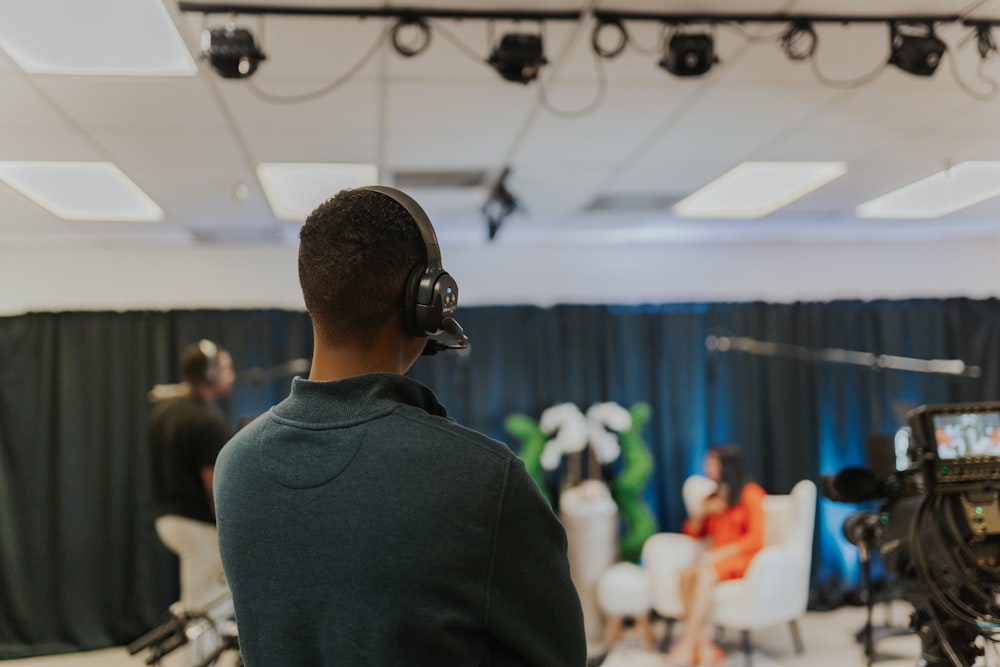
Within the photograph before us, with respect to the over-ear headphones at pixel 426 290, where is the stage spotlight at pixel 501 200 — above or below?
above

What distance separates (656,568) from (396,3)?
318 centimetres

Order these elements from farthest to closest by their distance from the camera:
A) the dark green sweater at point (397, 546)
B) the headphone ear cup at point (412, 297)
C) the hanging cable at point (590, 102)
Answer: the hanging cable at point (590, 102) < the headphone ear cup at point (412, 297) < the dark green sweater at point (397, 546)

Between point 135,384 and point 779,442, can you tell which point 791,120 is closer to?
point 779,442

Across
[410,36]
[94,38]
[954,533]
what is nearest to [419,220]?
[954,533]

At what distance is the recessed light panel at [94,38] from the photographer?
230cm

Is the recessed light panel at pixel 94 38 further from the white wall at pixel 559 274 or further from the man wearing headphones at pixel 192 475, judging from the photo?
the white wall at pixel 559 274

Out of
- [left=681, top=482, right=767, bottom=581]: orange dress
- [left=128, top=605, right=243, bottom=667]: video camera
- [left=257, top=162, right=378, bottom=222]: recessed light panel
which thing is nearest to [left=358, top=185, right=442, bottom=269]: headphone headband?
[left=128, top=605, right=243, bottom=667]: video camera

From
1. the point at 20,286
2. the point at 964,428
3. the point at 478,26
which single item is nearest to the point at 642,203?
the point at 478,26

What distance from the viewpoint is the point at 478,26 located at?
253 cm

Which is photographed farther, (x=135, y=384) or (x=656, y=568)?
(x=135, y=384)

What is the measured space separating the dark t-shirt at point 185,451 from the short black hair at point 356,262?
2609mm

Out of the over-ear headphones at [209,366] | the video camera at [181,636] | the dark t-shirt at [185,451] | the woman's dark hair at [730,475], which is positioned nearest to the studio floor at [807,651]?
the woman's dark hair at [730,475]

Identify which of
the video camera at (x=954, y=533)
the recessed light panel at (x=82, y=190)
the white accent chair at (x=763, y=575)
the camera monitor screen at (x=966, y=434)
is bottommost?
the white accent chair at (x=763, y=575)

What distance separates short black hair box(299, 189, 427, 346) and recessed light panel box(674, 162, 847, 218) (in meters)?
3.45
